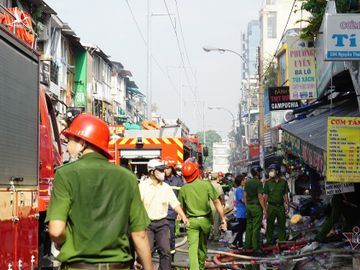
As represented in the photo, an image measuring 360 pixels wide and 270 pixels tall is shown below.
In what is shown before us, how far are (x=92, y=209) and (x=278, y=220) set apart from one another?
12.7 meters

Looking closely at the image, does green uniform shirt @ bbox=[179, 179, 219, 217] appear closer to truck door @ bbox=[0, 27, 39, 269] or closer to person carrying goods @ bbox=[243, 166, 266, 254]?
truck door @ bbox=[0, 27, 39, 269]

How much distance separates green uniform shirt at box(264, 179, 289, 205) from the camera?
1727 centimetres

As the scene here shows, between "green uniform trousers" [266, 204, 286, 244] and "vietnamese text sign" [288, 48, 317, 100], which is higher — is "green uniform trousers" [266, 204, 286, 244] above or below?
below

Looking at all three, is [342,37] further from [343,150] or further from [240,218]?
[240,218]

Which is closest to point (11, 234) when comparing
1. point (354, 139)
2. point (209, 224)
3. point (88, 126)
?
point (88, 126)

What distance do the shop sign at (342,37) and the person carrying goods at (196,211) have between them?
264 centimetres

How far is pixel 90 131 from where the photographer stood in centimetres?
505

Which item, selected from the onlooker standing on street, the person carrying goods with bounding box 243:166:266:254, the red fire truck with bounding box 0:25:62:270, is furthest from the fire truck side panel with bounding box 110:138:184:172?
the red fire truck with bounding box 0:25:62:270

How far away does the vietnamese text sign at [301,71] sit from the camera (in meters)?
17.0

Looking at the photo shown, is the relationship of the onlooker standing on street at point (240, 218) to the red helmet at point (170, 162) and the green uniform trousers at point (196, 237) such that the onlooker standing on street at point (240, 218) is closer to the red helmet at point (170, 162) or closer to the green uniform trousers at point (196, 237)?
the red helmet at point (170, 162)

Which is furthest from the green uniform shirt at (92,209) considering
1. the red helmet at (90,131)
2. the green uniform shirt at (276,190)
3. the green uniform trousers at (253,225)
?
the green uniform shirt at (276,190)

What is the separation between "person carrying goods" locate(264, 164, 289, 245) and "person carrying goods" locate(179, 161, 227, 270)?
5684 mm

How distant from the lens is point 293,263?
12422 millimetres

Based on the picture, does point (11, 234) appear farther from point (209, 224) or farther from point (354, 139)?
point (354, 139)
